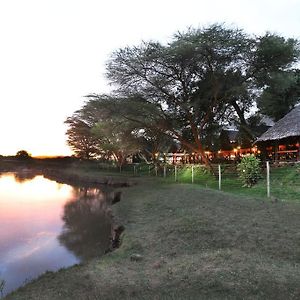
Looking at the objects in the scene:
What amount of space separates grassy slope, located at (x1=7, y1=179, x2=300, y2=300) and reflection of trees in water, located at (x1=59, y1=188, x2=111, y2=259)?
109 centimetres

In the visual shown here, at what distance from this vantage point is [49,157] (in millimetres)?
66938

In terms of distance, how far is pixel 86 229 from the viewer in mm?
12594

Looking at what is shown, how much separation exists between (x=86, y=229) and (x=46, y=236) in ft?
4.73

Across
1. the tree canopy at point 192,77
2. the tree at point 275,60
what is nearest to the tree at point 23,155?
the tree canopy at point 192,77

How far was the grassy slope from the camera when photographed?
4.75 metres

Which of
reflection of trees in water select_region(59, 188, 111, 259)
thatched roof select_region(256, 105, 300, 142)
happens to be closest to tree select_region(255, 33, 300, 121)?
thatched roof select_region(256, 105, 300, 142)

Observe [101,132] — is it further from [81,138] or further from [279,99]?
[81,138]

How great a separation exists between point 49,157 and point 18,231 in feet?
184

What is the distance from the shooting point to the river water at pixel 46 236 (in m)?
8.30

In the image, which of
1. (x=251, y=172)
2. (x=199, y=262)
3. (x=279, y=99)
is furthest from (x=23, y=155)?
(x=199, y=262)

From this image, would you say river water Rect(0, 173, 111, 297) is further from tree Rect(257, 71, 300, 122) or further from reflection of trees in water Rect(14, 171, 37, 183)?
reflection of trees in water Rect(14, 171, 37, 183)

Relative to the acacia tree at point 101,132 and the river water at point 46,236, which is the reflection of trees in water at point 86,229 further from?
the acacia tree at point 101,132

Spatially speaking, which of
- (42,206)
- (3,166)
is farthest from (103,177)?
(3,166)

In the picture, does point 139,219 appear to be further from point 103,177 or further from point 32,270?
point 103,177
